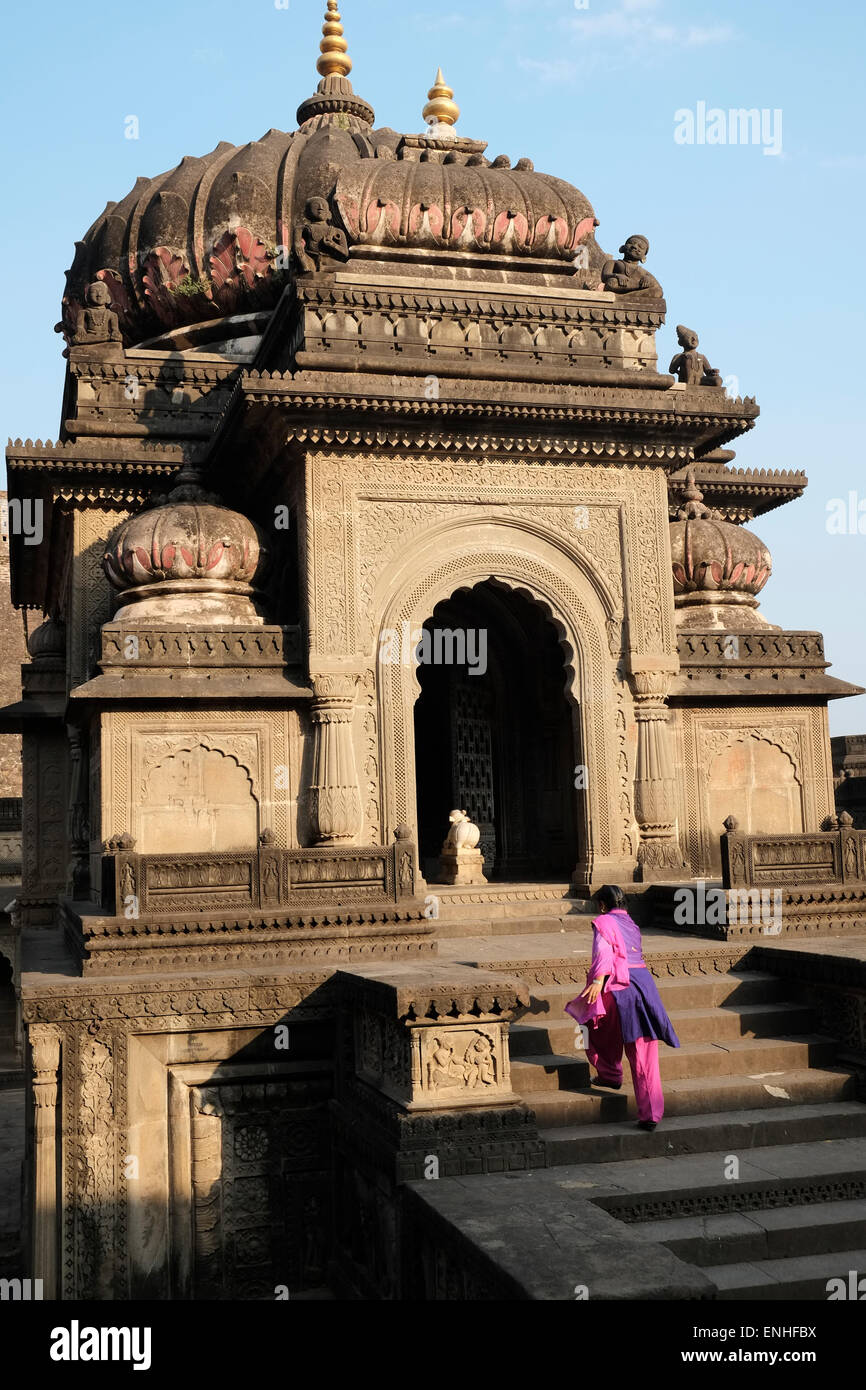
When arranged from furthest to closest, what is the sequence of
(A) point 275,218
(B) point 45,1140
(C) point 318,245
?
(A) point 275,218, (C) point 318,245, (B) point 45,1140

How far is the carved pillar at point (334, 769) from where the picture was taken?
12.0m

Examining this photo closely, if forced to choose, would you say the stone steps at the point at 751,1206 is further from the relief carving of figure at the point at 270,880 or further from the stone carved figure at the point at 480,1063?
the relief carving of figure at the point at 270,880

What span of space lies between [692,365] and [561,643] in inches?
184

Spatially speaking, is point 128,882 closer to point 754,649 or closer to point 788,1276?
point 788,1276

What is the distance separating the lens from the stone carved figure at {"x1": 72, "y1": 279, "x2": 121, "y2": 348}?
1546cm

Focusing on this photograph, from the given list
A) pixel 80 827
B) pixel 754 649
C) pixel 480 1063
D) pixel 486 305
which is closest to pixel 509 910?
pixel 754 649

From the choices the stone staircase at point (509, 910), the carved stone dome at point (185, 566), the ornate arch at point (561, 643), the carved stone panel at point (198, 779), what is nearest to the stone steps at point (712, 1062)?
the stone staircase at point (509, 910)

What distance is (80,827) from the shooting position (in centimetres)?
1481

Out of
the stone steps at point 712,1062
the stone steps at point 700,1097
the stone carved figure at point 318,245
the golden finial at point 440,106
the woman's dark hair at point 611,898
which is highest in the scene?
the golden finial at point 440,106

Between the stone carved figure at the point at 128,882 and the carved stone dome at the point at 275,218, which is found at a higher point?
the carved stone dome at the point at 275,218

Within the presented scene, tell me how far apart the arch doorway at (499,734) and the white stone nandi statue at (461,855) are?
1.25m

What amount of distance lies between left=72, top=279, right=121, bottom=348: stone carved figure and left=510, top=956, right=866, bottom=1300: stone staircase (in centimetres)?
983

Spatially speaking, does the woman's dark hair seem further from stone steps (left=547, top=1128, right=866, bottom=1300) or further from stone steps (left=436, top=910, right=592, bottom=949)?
stone steps (left=436, top=910, right=592, bottom=949)
